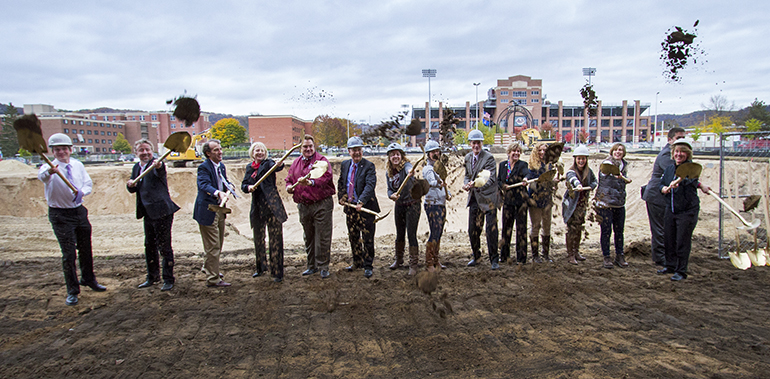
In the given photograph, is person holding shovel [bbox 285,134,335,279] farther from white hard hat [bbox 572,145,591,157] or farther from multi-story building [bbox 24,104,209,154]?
multi-story building [bbox 24,104,209,154]

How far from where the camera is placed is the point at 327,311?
4004mm

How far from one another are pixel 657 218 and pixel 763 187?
4.90ft

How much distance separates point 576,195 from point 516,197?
0.93 metres

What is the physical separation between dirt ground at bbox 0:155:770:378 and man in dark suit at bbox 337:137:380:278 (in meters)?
0.43

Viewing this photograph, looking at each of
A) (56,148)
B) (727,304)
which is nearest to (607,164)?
(727,304)

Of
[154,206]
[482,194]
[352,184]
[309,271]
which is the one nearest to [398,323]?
[309,271]

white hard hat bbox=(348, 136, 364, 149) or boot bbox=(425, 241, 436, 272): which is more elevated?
white hard hat bbox=(348, 136, 364, 149)

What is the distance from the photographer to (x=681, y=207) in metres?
4.90

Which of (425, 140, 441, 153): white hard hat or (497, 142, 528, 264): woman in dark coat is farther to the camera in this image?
(497, 142, 528, 264): woman in dark coat

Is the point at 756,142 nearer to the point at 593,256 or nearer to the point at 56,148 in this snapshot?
the point at 593,256

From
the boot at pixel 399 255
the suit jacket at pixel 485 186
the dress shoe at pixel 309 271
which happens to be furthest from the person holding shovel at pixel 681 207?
the dress shoe at pixel 309 271

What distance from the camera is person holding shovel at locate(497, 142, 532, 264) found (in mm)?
5543

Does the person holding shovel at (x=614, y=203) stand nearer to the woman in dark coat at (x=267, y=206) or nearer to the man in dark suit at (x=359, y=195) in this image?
the man in dark suit at (x=359, y=195)

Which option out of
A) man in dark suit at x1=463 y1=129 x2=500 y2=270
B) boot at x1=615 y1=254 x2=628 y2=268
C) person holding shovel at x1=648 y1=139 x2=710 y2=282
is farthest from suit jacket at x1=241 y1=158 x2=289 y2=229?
person holding shovel at x1=648 y1=139 x2=710 y2=282
